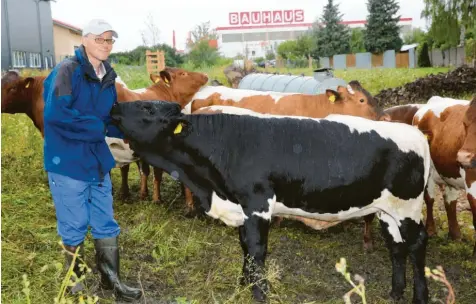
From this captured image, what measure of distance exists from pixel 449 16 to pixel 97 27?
20450 millimetres

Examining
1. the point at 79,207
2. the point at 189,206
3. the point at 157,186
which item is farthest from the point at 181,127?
the point at 157,186

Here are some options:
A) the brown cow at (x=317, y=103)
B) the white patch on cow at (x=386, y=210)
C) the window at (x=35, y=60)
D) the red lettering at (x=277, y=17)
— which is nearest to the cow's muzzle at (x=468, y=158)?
the white patch on cow at (x=386, y=210)

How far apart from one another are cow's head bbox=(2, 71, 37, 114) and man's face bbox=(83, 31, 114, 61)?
11.1 feet

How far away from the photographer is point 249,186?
12.0 ft

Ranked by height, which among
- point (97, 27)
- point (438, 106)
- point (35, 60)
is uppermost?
point (35, 60)

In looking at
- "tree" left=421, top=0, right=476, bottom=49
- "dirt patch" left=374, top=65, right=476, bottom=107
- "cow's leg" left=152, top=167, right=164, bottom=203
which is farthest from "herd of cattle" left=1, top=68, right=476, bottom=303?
"tree" left=421, top=0, right=476, bottom=49

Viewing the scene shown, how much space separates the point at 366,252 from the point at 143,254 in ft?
7.63

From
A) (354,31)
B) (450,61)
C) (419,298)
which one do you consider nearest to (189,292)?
(419,298)

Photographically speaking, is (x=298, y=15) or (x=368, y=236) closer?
(x=368, y=236)

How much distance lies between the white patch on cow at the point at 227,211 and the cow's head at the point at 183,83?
4519 millimetres

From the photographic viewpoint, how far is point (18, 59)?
23250 millimetres

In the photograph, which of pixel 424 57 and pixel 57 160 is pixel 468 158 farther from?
pixel 424 57

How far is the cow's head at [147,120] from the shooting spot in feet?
12.1

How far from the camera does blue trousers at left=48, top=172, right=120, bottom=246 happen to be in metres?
3.54
